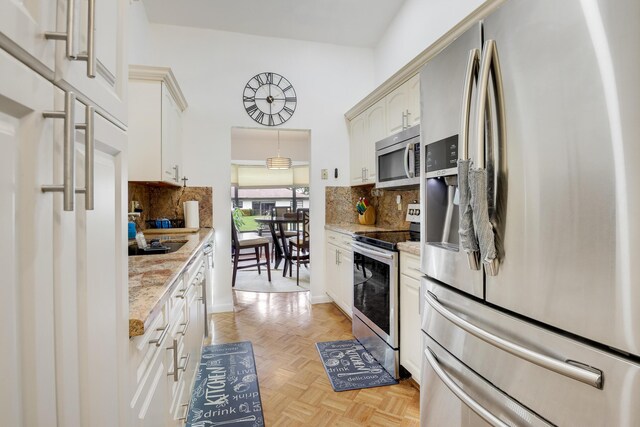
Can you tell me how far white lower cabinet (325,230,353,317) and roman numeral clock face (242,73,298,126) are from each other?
Result: 144 centimetres

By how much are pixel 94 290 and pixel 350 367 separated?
2.10m

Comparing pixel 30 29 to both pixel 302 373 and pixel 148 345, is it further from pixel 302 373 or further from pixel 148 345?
pixel 302 373

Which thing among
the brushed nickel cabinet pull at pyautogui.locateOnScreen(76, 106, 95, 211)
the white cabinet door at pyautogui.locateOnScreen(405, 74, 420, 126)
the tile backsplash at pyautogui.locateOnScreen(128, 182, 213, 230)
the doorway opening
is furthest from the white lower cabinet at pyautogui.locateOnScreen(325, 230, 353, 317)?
the brushed nickel cabinet pull at pyautogui.locateOnScreen(76, 106, 95, 211)

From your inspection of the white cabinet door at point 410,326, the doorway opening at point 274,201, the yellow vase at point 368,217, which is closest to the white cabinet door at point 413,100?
the white cabinet door at point 410,326

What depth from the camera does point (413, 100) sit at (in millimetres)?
2535

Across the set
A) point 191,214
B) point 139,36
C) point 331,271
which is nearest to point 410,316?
point 331,271

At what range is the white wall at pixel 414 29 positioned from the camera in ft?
8.56

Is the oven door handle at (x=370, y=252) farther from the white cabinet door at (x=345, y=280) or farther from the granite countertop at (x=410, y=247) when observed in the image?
the white cabinet door at (x=345, y=280)

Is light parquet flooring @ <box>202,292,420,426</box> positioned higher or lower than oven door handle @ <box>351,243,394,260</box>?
lower

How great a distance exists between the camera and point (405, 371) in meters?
2.25

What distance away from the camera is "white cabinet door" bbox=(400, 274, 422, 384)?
1974 millimetres

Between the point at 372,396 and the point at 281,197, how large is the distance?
6.97 meters

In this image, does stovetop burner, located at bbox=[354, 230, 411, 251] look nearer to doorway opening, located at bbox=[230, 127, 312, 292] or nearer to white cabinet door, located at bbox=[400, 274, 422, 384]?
white cabinet door, located at bbox=[400, 274, 422, 384]

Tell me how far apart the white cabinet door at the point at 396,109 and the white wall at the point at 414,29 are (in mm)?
551
